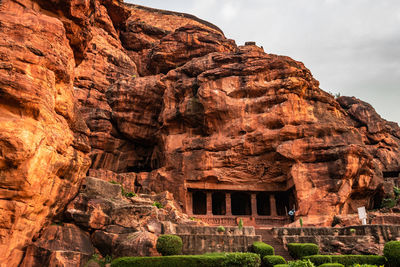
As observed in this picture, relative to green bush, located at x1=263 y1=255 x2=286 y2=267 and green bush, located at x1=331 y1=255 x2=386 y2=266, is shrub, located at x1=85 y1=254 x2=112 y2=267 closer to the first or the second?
green bush, located at x1=263 y1=255 x2=286 y2=267

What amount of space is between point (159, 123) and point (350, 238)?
24.6m

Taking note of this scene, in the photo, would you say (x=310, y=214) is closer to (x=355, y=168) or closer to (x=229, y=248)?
(x=355, y=168)

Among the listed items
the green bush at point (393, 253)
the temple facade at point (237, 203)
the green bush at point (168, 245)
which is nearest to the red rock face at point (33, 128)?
the green bush at point (168, 245)

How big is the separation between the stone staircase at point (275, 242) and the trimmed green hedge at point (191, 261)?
463 cm

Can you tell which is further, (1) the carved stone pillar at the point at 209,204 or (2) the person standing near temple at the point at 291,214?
(1) the carved stone pillar at the point at 209,204

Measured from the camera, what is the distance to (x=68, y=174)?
19984mm

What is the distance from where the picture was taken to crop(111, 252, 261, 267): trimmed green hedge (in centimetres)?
1681

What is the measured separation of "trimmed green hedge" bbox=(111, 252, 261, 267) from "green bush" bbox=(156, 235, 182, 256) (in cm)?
130

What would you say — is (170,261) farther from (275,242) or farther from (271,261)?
(275,242)

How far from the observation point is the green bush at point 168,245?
1870 cm

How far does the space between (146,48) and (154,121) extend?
19.8 meters

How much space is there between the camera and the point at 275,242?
23.5 meters

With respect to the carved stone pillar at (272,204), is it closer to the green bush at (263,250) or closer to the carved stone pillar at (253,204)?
the carved stone pillar at (253,204)

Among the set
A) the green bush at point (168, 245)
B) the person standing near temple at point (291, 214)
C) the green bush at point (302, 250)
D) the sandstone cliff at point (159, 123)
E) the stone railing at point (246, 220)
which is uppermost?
the sandstone cliff at point (159, 123)
